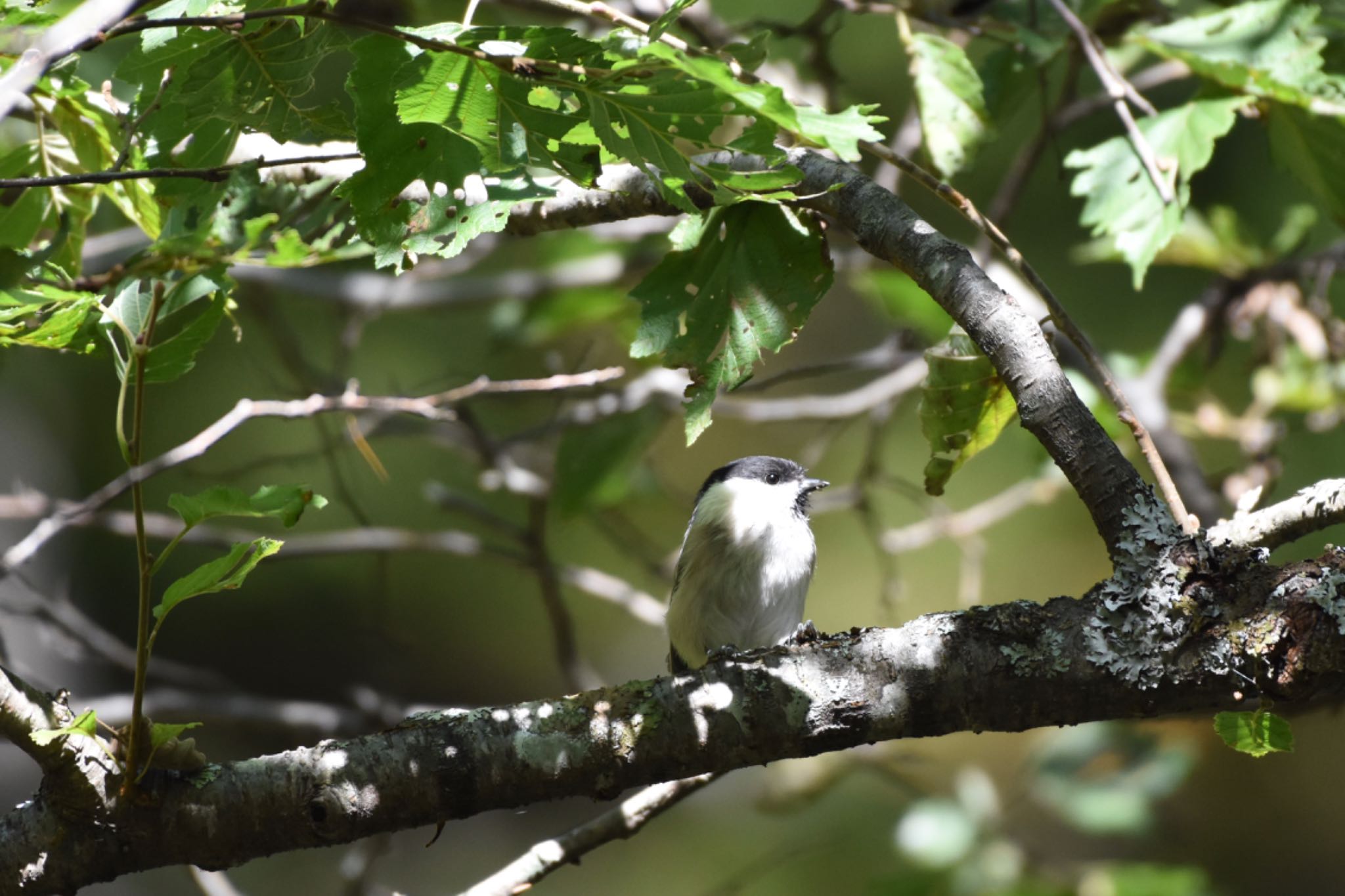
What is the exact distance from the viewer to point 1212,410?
13.0 ft

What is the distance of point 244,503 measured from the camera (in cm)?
143

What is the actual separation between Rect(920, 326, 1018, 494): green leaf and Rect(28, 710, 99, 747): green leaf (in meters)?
1.35

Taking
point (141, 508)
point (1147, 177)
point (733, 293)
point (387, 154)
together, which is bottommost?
point (141, 508)

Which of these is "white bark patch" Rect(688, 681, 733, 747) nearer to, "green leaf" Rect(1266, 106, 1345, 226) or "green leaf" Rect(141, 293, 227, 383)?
"green leaf" Rect(141, 293, 227, 383)

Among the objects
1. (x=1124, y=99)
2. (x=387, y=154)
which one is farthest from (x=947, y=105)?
(x=387, y=154)

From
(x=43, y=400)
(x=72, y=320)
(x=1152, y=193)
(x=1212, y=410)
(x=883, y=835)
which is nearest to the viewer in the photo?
(x=72, y=320)

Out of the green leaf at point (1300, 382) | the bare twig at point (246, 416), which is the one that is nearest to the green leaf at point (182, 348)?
the bare twig at point (246, 416)

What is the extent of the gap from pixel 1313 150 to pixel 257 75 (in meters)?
2.16

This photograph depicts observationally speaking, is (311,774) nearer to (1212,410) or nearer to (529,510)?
(529,510)

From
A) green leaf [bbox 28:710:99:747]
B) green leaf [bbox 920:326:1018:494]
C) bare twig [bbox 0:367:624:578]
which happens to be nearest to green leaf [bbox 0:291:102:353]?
bare twig [bbox 0:367:624:578]

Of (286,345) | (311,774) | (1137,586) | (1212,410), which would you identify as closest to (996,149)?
(1212,410)

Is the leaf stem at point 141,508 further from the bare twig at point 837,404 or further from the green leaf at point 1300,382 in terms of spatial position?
the green leaf at point 1300,382

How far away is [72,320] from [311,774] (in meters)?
0.68

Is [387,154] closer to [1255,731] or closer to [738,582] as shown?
[1255,731]
